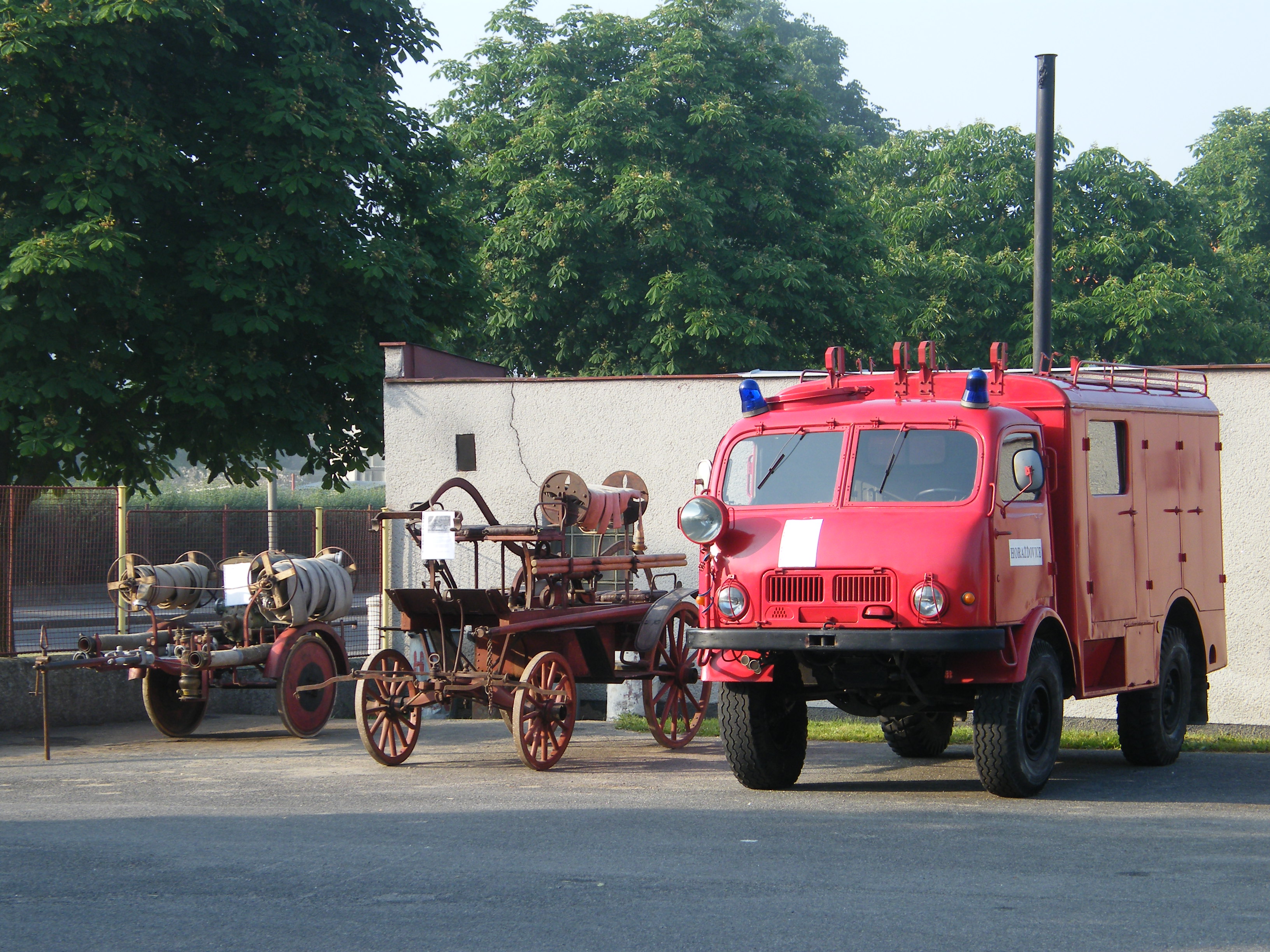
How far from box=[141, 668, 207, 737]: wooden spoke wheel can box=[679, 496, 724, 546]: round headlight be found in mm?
6482

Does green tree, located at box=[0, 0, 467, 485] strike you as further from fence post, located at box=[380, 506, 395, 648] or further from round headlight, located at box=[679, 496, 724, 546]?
round headlight, located at box=[679, 496, 724, 546]

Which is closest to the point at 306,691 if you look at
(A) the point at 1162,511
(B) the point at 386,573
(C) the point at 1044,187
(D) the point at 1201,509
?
(B) the point at 386,573

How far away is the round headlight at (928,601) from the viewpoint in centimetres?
930

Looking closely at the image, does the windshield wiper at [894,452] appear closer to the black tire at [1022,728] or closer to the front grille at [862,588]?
the front grille at [862,588]

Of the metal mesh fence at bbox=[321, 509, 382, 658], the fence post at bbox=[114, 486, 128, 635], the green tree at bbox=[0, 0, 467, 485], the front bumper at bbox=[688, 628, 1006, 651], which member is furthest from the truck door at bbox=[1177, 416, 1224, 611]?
the green tree at bbox=[0, 0, 467, 485]

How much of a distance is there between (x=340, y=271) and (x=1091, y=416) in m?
12.5

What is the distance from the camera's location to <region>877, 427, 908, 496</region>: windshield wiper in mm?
10031

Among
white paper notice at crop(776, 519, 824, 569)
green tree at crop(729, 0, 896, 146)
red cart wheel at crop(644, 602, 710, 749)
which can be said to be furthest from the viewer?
green tree at crop(729, 0, 896, 146)

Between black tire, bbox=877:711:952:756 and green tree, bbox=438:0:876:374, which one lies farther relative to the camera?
green tree, bbox=438:0:876:374

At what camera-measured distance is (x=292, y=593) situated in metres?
13.8

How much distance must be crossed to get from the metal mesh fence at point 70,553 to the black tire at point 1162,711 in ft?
24.6

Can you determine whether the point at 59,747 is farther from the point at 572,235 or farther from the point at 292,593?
the point at 572,235

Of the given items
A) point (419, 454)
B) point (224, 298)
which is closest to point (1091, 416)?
point (419, 454)

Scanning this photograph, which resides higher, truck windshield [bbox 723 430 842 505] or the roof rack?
the roof rack
